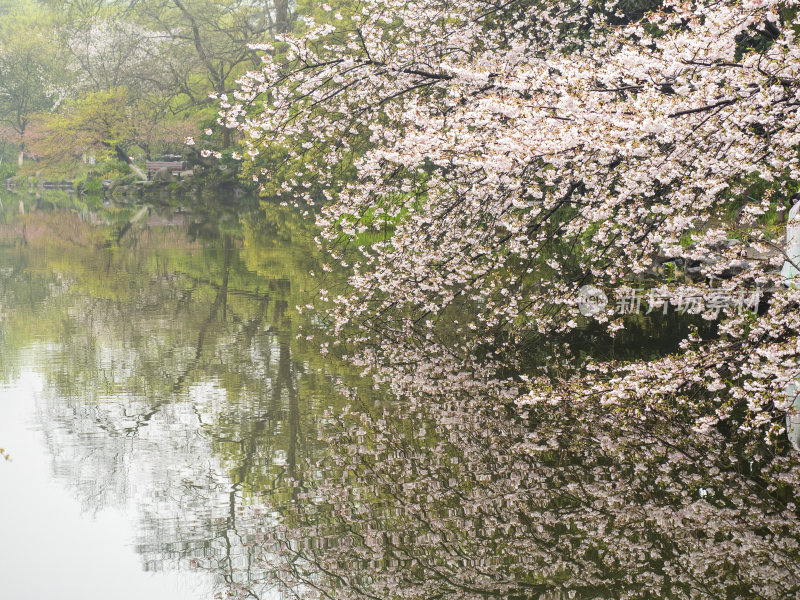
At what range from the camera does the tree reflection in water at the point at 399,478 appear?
14.5ft

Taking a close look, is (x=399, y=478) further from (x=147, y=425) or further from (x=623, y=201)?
(x=623, y=201)

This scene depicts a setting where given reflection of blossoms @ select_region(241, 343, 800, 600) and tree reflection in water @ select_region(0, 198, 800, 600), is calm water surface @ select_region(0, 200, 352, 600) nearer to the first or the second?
tree reflection in water @ select_region(0, 198, 800, 600)

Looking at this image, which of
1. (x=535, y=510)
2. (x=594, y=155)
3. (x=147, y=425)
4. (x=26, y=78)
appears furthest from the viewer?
(x=26, y=78)

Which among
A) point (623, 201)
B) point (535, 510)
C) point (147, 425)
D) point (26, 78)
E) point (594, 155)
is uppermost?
point (26, 78)

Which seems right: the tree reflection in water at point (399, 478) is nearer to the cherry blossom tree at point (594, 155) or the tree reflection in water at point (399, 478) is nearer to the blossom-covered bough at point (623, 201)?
the blossom-covered bough at point (623, 201)

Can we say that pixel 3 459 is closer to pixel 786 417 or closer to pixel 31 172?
pixel 786 417

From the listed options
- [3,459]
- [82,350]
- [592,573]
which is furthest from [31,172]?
[592,573]

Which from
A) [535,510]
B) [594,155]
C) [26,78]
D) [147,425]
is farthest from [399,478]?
[26,78]

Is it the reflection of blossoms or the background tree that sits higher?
the background tree

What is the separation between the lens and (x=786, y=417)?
6648 mm

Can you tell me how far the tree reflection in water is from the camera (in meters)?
4.41

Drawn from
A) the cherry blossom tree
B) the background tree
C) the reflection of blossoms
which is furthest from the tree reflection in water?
the background tree

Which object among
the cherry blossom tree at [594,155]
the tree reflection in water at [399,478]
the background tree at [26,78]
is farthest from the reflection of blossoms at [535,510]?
the background tree at [26,78]

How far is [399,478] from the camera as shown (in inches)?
223
